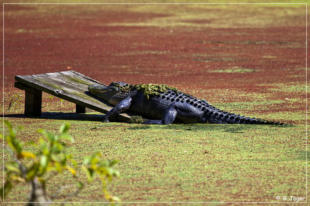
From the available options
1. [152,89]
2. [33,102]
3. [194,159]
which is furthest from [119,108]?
[194,159]

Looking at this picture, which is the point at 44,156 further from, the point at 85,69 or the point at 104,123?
the point at 85,69

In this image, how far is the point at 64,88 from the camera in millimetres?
9539

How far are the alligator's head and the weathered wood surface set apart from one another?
13 cm

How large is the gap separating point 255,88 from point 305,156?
6.46 meters

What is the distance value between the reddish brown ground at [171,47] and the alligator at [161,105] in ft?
6.11

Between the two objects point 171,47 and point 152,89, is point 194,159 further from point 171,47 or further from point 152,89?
point 171,47

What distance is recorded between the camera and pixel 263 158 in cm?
650

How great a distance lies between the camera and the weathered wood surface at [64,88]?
9141 mm

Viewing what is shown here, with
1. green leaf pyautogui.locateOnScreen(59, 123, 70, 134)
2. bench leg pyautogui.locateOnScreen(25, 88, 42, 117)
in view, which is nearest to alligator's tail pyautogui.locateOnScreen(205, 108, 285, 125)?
bench leg pyautogui.locateOnScreen(25, 88, 42, 117)

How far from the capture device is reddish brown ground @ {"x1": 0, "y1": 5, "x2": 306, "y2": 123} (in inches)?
562

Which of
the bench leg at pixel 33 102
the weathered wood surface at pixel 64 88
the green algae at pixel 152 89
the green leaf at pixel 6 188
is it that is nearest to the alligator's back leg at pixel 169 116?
the green algae at pixel 152 89

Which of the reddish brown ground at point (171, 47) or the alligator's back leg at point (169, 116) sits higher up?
the reddish brown ground at point (171, 47)

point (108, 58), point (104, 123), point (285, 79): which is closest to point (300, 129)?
point (104, 123)

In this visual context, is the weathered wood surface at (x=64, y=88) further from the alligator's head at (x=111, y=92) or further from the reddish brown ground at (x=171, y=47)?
the reddish brown ground at (x=171, y=47)
